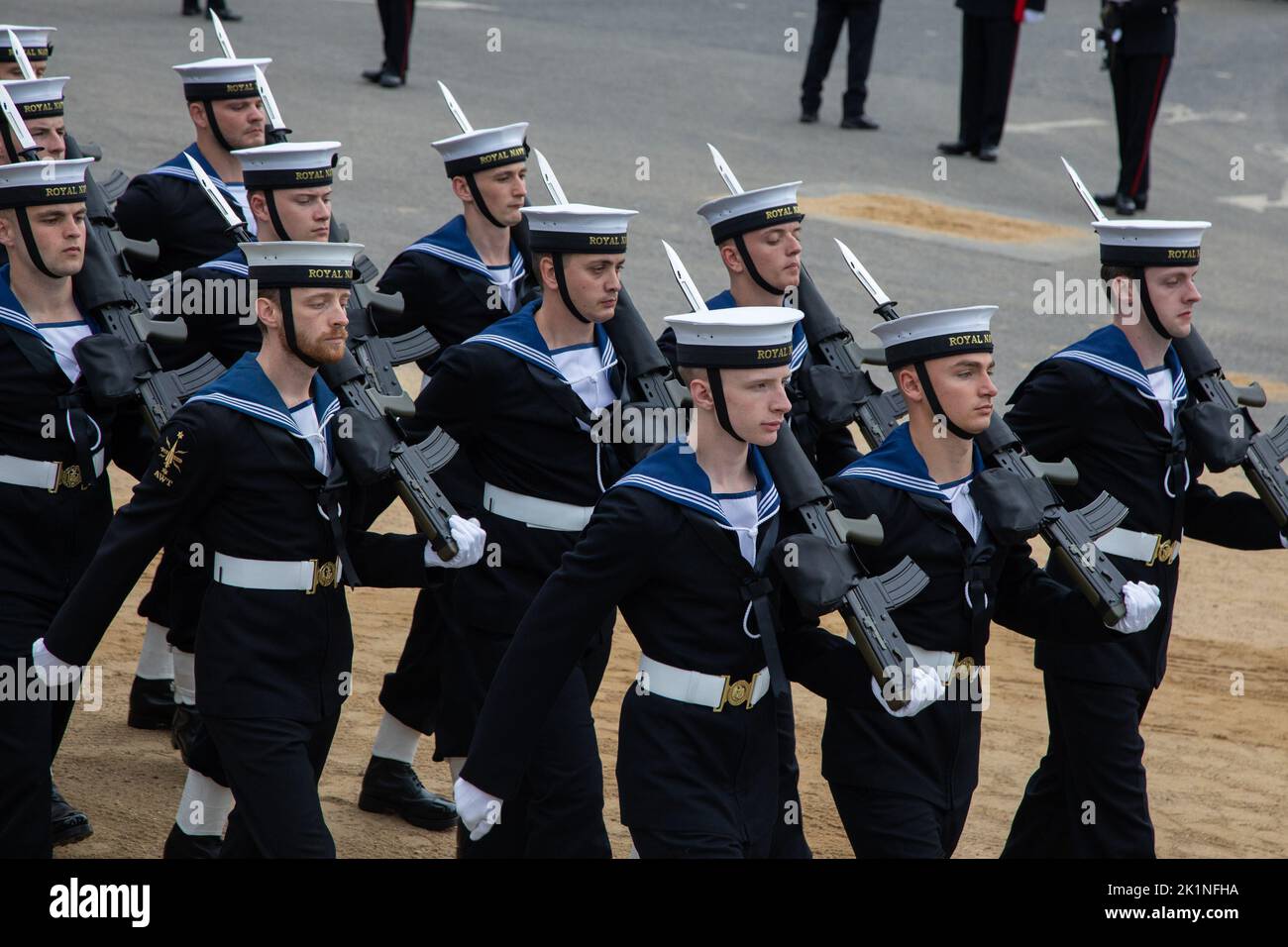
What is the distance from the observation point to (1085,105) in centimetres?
1998

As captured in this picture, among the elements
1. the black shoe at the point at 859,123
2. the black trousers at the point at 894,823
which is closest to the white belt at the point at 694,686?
the black trousers at the point at 894,823

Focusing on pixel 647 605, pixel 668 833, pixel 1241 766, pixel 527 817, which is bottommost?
pixel 1241 766

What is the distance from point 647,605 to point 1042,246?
35.3ft

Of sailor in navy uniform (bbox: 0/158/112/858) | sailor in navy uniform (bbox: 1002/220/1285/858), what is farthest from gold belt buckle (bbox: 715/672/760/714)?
sailor in navy uniform (bbox: 0/158/112/858)

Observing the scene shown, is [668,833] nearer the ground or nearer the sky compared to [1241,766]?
nearer the sky

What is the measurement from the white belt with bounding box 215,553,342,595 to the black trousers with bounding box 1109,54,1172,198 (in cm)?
1132

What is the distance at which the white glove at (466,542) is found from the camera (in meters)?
5.34

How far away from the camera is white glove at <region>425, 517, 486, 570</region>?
17.5 ft

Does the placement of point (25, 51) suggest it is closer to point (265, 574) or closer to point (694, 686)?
point (265, 574)

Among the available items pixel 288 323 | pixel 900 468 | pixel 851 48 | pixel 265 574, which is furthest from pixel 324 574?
pixel 851 48

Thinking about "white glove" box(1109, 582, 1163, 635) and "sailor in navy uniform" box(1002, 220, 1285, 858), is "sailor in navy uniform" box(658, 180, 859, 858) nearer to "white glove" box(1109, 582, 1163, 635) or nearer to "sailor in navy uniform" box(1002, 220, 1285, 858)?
"sailor in navy uniform" box(1002, 220, 1285, 858)

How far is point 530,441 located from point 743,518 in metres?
1.22
